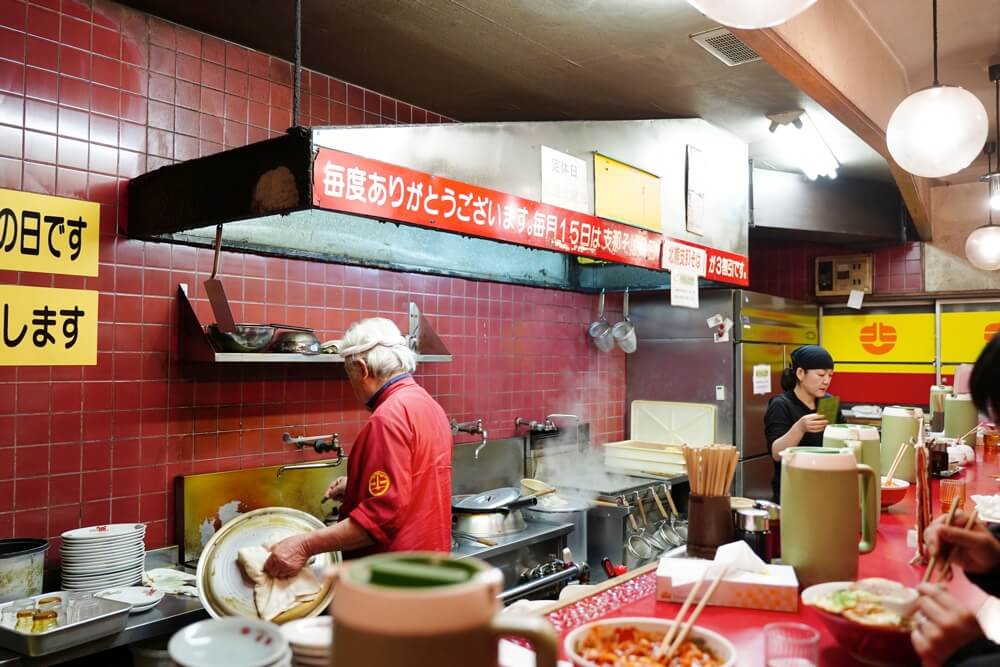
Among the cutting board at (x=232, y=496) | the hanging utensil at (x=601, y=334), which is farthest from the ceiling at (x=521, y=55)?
the cutting board at (x=232, y=496)

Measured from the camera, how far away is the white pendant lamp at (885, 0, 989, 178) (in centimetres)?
264

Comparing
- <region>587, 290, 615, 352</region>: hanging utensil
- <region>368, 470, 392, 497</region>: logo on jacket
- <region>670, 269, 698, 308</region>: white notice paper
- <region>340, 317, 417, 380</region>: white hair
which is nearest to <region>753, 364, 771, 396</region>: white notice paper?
<region>587, 290, 615, 352</region>: hanging utensil

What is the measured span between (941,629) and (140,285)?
300 cm

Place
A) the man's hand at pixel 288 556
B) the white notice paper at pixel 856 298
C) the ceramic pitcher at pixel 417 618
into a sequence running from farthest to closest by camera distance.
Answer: the white notice paper at pixel 856 298 < the man's hand at pixel 288 556 < the ceramic pitcher at pixel 417 618

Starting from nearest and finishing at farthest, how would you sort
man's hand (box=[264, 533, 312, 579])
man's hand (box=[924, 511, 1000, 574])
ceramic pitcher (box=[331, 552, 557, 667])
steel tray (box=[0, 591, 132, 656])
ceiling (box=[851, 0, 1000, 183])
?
ceramic pitcher (box=[331, 552, 557, 667]) < man's hand (box=[924, 511, 1000, 574]) < steel tray (box=[0, 591, 132, 656]) < man's hand (box=[264, 533, 312, 579]) < ceiling (box=[851, 0, 1000, 183])

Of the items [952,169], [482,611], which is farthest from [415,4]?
[482,611]

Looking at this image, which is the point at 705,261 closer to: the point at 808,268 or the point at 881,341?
the point at 808,268

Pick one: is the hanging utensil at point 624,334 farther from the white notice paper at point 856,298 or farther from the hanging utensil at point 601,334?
the white notice paper at point 856,298

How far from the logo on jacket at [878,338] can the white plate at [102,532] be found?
6912mm

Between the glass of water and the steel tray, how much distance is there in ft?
6.80

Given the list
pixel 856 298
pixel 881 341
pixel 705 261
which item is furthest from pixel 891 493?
pixel 881 341

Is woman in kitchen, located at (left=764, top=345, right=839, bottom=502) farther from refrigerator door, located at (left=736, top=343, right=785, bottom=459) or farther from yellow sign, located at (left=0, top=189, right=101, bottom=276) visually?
yellow sign, located at (left=0, top=189, right=101, bottom=276)

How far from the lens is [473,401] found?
4586 mm

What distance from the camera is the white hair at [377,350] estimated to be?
106 inches
